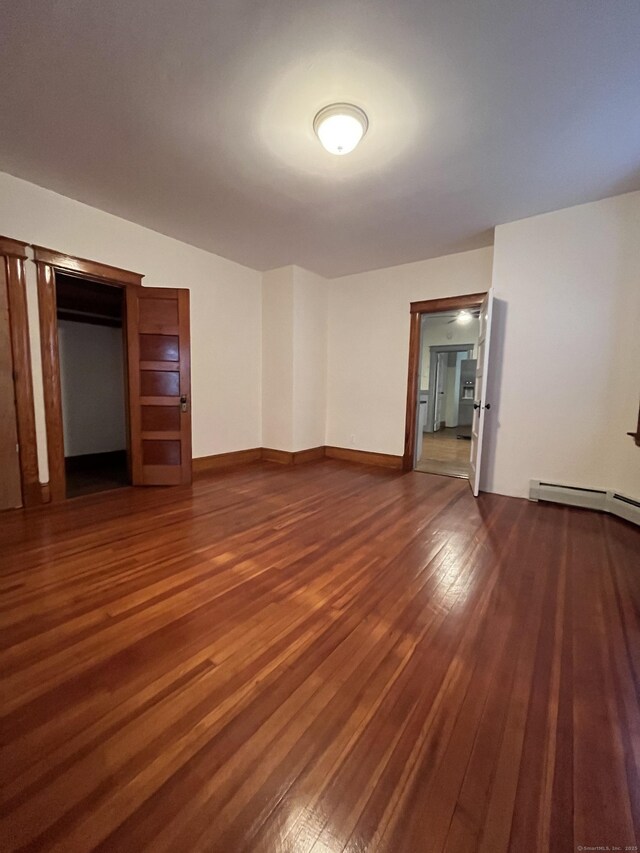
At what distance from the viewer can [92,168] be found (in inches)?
104

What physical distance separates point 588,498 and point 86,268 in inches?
206

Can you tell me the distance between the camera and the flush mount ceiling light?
6.58 feet

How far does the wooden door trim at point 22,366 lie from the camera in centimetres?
282

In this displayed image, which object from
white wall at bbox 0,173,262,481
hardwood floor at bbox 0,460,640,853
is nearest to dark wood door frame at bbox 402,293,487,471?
white wall at bbox 0,173,262,481

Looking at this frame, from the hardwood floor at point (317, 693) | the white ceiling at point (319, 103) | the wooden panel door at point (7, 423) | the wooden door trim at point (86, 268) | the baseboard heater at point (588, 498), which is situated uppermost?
the white ceiling at point (319, 103)

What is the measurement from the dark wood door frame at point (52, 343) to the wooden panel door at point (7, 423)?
9.0 inches

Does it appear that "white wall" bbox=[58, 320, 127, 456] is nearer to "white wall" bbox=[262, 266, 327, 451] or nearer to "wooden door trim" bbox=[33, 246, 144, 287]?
"wooden door trim" bbox=[33, 246, 144, 287]

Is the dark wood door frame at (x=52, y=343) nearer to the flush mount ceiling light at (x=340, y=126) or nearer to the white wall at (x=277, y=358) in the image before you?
the white wall at (x=277, y=358)

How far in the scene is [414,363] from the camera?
182 inches

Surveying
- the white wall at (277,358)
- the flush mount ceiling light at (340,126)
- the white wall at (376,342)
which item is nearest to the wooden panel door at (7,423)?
the flush mount ceiling light at (340,126)

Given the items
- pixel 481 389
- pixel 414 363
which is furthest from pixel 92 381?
pixel 481 389

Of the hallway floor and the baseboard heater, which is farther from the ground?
the baseboard heater

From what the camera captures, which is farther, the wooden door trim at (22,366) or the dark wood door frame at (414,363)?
the dark wood door frame at (414,363)

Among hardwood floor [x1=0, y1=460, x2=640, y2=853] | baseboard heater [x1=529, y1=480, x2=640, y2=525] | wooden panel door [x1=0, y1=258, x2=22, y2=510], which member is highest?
wooden panel door [x1=0, y1=258, x2=22, y2=510]
